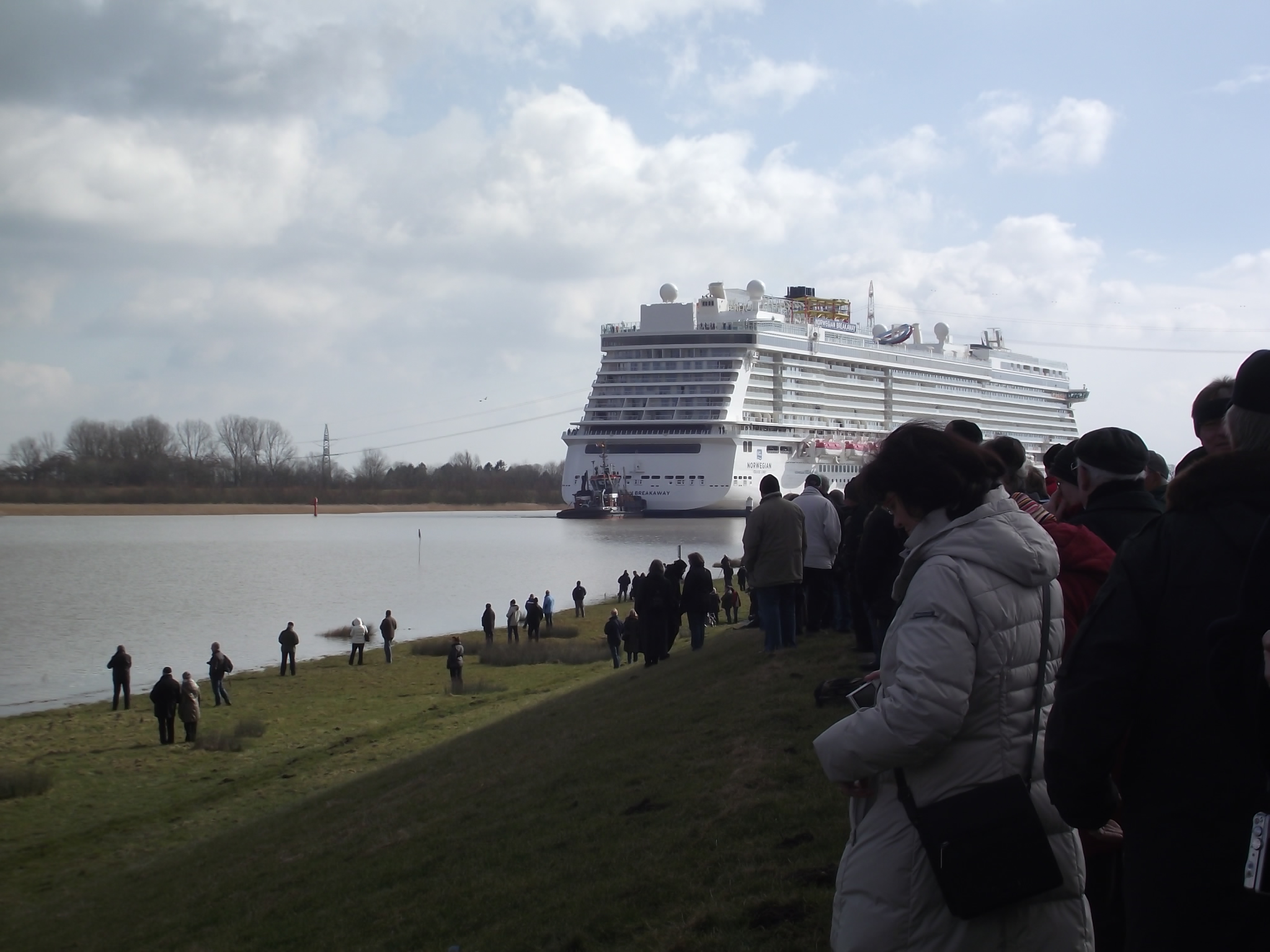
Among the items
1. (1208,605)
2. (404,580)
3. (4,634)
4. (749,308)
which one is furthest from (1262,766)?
(749,308)

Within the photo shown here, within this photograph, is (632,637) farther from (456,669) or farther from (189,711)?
(189,711)

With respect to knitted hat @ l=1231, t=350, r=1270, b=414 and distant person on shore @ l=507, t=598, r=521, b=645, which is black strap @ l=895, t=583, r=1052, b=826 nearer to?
knitted hat @ l=1231, t=350, r=1270, b=414

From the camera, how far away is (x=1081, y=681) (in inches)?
101

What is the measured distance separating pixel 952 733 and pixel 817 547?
8919 mm

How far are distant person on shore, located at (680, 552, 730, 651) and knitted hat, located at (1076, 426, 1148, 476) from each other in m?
11.0

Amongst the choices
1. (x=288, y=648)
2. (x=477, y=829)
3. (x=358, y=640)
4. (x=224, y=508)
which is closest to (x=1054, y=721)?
(x=477, y=829)

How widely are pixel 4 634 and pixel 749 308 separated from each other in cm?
6601

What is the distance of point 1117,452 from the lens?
13.3ft

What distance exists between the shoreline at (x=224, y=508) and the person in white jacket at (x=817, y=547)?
10931 cm

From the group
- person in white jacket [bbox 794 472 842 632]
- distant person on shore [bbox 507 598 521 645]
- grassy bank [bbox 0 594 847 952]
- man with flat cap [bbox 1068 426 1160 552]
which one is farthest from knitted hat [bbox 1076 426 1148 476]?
distant person on shore [bbox 507 598 521 645]

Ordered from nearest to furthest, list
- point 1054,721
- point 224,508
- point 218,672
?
point 1054,721, point 218,672, point 224,508

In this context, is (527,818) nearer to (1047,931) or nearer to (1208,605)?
(1047,931)

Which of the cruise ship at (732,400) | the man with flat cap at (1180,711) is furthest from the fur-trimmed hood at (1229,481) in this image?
the cruise ship at (732,400)

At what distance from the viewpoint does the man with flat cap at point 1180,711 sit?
2.48 m
